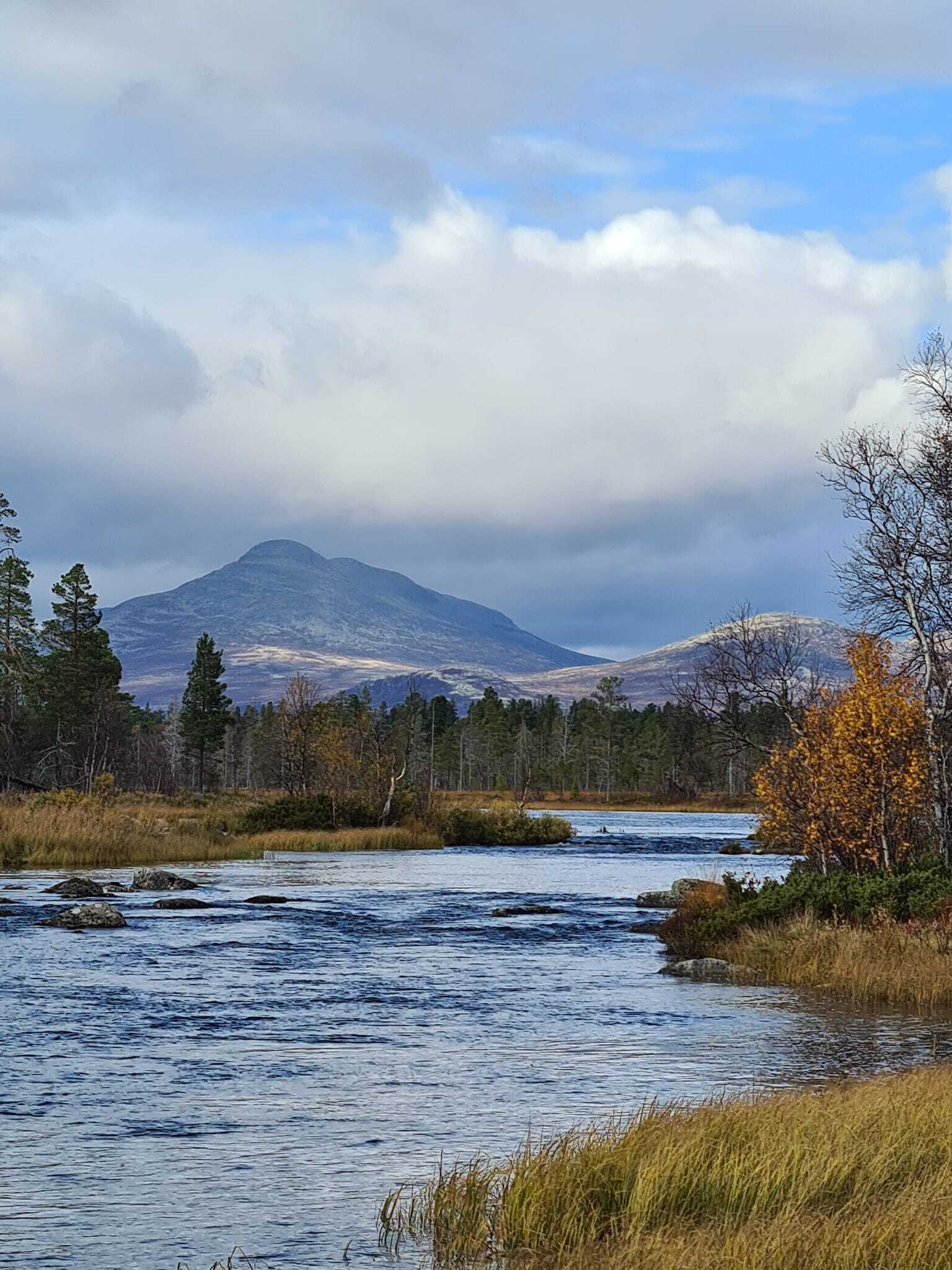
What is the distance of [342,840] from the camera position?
2633 inches

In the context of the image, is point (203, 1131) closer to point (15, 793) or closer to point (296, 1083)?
point (296, 1083)

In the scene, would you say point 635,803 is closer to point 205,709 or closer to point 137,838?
point 205,709

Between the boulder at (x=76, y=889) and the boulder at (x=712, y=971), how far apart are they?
1722 centimetres

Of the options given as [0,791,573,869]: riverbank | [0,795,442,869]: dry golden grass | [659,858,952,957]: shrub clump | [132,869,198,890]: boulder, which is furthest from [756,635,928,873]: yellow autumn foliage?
[0,795,442,869]: dry golden grass

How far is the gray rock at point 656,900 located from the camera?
39406 millimetres

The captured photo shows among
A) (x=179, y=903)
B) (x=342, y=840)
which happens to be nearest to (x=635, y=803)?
(x=342, y=840)

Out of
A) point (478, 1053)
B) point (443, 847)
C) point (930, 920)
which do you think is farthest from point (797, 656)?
point (443, 847)

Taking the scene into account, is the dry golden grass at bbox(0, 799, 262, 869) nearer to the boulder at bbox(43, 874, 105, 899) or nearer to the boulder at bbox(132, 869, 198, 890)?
the boulder at bbox(132, 869, 198, 890)

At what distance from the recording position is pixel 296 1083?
50.9ft

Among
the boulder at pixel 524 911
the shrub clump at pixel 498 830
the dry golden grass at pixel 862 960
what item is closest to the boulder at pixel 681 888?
the boulder at pixel 524 911

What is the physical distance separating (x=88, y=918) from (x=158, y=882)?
10039 mm

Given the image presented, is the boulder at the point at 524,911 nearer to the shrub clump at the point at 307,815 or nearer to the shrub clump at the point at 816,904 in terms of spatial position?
the shrub clump at the point at 816,904

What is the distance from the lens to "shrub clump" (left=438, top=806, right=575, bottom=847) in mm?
77438

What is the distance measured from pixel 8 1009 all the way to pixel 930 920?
47.9ft
